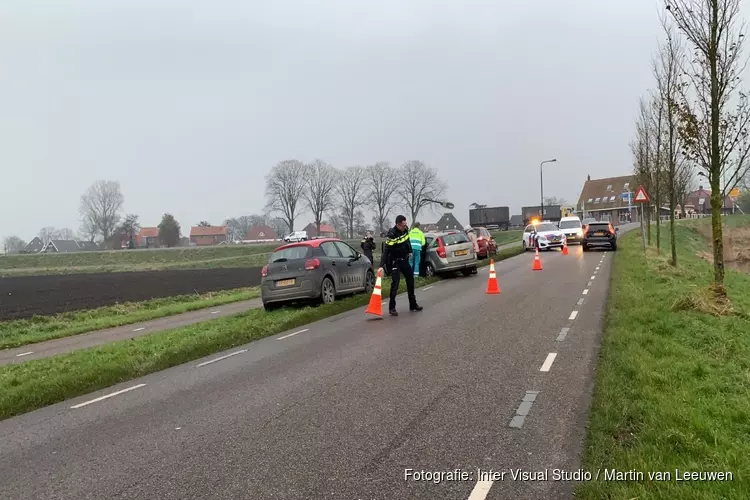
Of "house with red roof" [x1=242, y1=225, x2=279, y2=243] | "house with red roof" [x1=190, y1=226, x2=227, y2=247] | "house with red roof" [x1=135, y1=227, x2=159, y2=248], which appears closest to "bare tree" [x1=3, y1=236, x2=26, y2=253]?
"house with red roof" [x1=135, y1=227, x2=159, y2=248]

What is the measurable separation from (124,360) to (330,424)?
502 centimetres

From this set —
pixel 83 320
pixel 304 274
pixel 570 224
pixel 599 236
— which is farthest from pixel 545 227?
pixel 83 320

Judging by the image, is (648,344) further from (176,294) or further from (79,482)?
(176,294)

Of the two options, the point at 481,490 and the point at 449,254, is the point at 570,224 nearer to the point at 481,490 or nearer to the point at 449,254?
the point at 449,254

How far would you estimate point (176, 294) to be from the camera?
25.5 m

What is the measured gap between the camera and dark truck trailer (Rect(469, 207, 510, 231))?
252 feet

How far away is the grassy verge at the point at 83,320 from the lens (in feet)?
49.5

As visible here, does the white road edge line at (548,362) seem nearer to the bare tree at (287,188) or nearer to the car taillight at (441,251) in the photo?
the car taillight at (441,251)

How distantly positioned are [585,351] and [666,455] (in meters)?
3.71

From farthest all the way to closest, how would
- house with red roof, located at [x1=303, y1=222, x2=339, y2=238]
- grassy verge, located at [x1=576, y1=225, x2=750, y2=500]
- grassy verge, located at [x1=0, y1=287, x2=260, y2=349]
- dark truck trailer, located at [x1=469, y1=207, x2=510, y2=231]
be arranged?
house with red roof, located at [x1=303, y1=222, x2=339, y2=238]
dark truck trailer, located at [x1=469, y1=207, x2=510, y2=231]
grassy verge, located at [x1=0, y1=287, x2=260, y2=349]
grassy verge, located at [x1=576, y1=225, x2=750, y2=500]

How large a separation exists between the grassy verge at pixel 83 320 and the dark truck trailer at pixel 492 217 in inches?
2314

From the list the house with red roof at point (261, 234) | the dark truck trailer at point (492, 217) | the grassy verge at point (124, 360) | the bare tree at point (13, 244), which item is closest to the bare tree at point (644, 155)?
the grassy verge at point (124, 360)

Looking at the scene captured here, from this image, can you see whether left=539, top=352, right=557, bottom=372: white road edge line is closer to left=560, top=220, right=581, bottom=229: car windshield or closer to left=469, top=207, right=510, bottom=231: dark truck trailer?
left=560, top=220, right=581, bottom=229: car windshield

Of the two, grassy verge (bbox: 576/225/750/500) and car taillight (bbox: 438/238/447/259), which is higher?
car taillight (bbox: 438/238/447/259)
